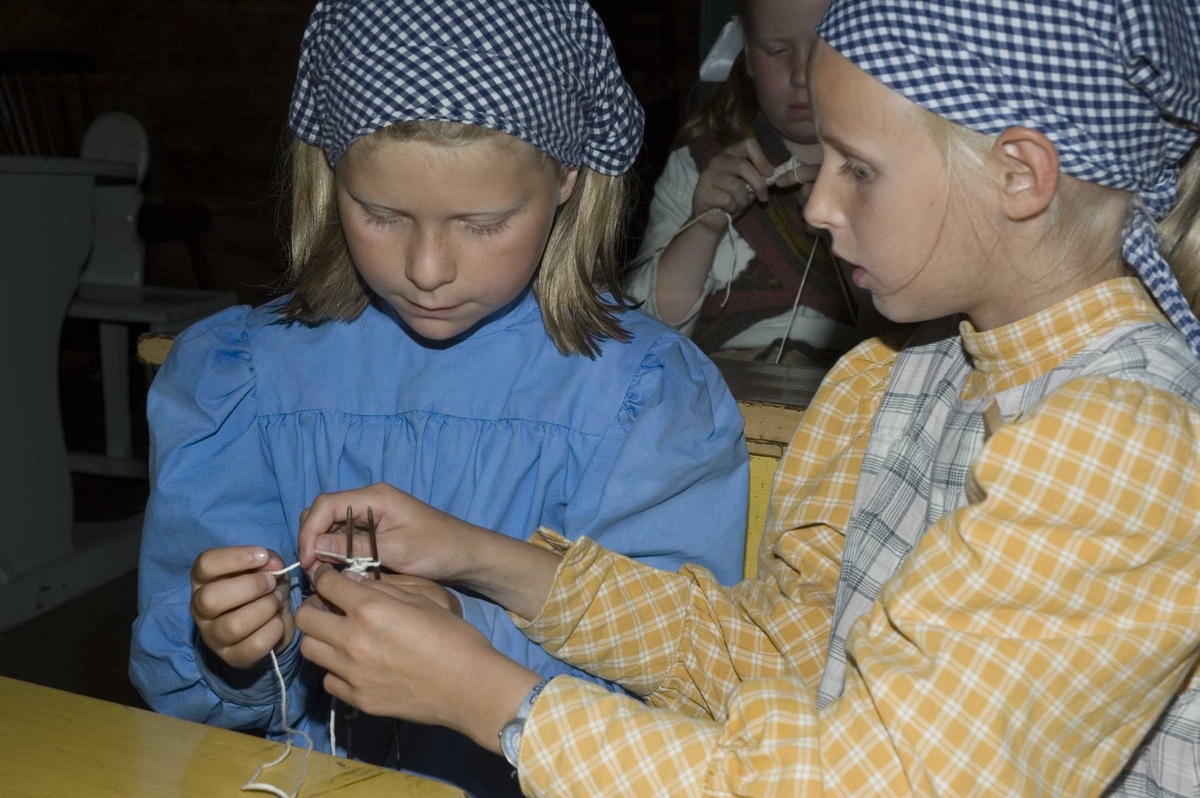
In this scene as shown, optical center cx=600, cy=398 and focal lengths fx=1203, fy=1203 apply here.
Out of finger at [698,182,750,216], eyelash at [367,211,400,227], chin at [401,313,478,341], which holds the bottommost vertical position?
finger at [698,182,750,216]

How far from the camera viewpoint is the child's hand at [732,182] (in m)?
2.28

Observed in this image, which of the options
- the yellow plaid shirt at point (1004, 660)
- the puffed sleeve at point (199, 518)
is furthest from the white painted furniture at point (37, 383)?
the yellow plaid shirt at point (1004, 660)

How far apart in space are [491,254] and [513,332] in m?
0.18

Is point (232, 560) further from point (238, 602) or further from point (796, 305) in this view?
point (796, 305)

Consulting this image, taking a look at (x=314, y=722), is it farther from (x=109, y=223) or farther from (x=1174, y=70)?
(x=109, y=223)

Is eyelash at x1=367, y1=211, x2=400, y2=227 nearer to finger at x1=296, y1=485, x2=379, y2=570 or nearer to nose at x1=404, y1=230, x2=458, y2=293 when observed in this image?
nose at x1=404, y1=230, x2=458, y2=293

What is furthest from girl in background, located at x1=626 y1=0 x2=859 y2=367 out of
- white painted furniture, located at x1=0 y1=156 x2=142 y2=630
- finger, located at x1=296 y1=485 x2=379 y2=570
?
white painted furniture, located at x1=0 y1=156 x2=142 y2=630

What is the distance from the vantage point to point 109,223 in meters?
4.38

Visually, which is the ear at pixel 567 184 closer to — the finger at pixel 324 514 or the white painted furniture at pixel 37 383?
the finger at pixel 324 514

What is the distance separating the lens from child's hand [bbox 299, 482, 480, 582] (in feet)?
3.71

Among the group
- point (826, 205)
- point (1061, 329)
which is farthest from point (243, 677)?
point (1061, 329)

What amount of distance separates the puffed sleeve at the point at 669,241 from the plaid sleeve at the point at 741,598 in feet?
3.41

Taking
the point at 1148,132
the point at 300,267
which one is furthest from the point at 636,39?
the point at 1148,132

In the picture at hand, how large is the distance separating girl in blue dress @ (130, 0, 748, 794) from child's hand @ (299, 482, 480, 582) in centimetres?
5
